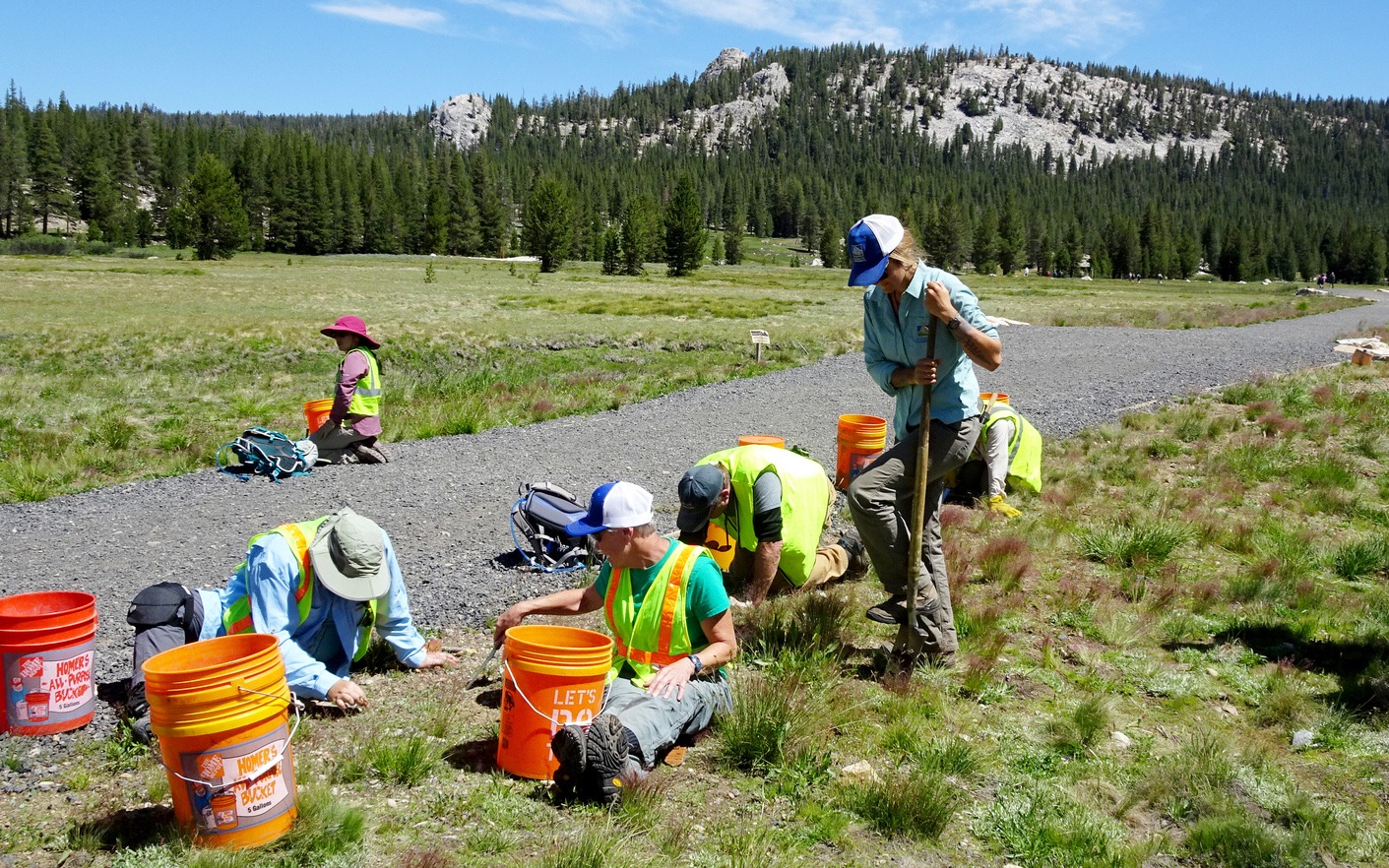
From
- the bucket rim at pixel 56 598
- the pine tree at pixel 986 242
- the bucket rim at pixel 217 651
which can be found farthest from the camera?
the pine tree at pixel 986 242

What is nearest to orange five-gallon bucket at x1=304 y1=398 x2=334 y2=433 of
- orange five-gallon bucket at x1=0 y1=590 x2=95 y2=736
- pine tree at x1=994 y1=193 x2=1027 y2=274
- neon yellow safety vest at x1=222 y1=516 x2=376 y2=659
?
neon yellow safety vest at x1=222 y1=516 x2=376 y2=659

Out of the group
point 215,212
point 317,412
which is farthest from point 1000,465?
point 215,212

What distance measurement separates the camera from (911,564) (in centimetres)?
530

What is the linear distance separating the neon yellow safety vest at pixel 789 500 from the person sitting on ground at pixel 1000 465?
3245 millimetres

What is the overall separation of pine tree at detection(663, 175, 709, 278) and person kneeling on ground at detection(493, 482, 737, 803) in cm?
9415

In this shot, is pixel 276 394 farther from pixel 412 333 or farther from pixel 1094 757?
pixel 1094 757

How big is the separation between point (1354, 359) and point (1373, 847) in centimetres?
1937

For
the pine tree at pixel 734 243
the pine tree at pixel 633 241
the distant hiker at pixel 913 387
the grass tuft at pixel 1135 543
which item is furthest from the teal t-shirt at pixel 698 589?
the pine tree at pixel 734 243

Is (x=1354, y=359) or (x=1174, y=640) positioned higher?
(x=1354, y=359)

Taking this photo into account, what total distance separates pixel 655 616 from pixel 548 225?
97.0 metres

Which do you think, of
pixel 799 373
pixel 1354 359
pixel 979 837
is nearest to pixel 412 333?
pixel 799 373

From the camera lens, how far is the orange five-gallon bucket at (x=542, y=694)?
167 inches

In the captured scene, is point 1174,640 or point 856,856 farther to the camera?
point 1174,640

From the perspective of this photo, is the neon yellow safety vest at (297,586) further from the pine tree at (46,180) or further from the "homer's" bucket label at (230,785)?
the pine tree at (46,180)
